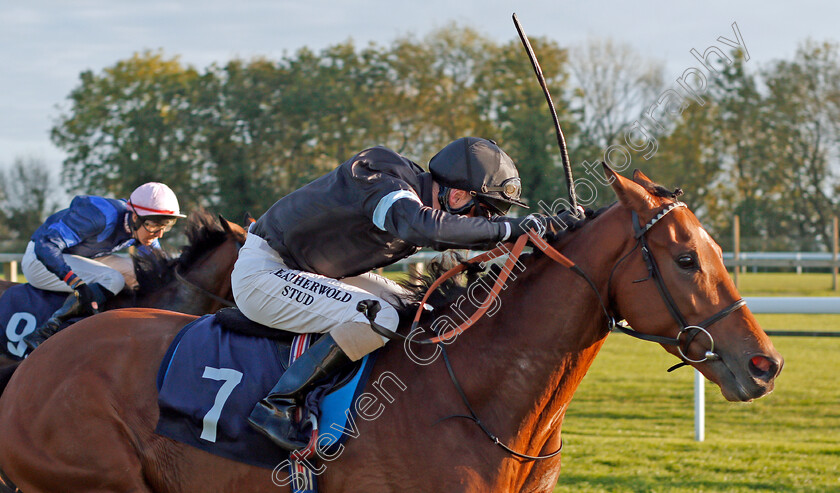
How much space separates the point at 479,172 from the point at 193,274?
2.99 m

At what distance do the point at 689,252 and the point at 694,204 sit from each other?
28.9 metres

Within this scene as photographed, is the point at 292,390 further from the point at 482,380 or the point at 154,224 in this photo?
the point at 154,224

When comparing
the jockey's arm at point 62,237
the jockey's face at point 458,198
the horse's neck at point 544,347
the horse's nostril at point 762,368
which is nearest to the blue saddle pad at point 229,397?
the horse's neck at point 544,347

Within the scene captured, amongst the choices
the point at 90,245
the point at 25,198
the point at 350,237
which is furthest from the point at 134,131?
the point at 350,237

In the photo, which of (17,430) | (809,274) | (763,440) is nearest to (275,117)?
(809,274)

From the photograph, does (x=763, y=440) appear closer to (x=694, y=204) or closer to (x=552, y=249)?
(x=552, y=249)

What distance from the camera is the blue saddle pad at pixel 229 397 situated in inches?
111

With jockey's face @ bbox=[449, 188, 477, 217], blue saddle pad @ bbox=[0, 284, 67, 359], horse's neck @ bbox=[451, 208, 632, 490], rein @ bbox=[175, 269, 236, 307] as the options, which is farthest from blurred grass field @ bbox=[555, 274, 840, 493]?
blue saddle pad @ bbox=[0, 284, 67, 359]

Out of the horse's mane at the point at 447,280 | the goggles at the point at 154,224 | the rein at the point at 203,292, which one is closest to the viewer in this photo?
the horse's mane at the point at 447,280

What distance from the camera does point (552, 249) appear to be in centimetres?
282

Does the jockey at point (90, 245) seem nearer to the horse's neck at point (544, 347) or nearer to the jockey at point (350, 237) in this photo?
the jockey at point (350, 237)

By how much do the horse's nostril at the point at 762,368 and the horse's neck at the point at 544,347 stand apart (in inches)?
20.3

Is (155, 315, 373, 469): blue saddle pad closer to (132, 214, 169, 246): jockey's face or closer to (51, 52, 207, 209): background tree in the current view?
(132, 214, 169, 246): jockey's face

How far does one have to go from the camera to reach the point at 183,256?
17.7ft
